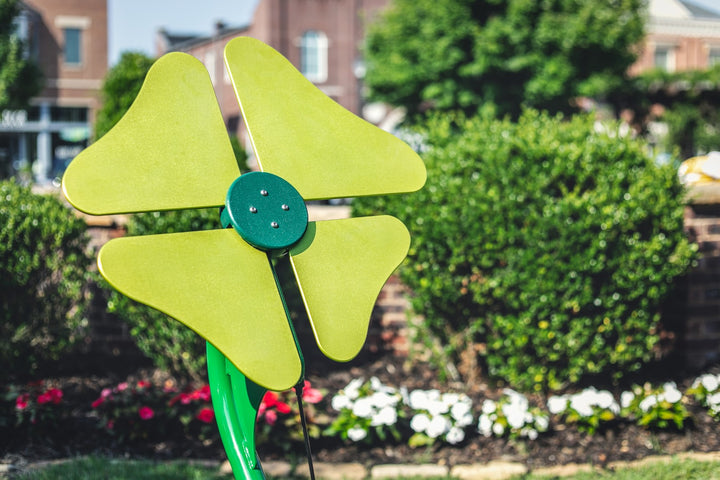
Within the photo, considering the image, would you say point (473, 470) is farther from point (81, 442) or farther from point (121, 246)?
point (121, 246)


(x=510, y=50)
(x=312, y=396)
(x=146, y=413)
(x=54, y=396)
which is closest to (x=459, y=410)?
(x=312, y=396)

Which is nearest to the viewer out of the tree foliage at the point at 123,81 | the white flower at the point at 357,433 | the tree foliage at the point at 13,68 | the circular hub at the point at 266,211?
the circular hub at the point at 266,211

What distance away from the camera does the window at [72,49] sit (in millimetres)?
28219

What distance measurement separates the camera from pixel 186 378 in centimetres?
414

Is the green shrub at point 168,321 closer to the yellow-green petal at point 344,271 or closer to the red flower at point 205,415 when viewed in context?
the red flower at point 205,415

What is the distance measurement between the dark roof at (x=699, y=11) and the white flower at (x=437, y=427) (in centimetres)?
3627

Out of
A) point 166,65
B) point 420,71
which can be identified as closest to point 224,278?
point 166,65

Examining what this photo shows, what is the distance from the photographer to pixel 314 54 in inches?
1080

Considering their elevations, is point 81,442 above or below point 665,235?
below

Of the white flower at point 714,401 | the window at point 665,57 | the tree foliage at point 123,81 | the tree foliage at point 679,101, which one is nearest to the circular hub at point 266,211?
the white flower at point 714,401

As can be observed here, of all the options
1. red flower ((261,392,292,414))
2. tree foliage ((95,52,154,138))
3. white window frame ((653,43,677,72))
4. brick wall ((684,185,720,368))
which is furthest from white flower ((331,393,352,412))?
white window frame ((653,43,677,72))

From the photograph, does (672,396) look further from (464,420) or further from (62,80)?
(62,80)

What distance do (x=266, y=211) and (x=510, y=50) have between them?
17.8 m

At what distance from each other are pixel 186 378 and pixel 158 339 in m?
0.32
